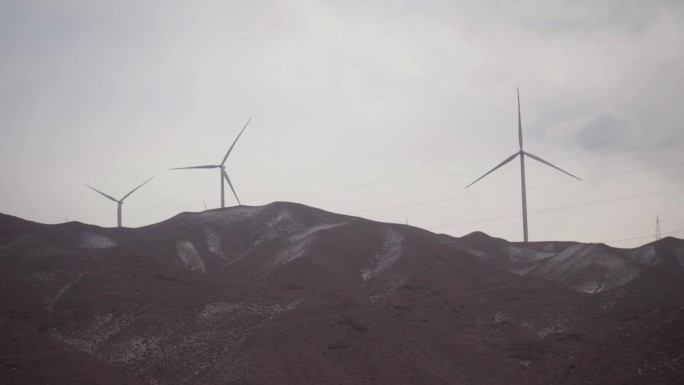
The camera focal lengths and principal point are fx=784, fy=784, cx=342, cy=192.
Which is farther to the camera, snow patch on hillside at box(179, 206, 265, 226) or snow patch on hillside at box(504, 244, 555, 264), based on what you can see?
snow patch on hillside at box(179, 206, 265, 226)

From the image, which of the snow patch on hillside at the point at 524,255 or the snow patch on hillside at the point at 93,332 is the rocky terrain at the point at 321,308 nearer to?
the snow patch on hillside at the point at 93,332

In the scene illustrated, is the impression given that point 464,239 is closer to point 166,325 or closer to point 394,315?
point 394,315

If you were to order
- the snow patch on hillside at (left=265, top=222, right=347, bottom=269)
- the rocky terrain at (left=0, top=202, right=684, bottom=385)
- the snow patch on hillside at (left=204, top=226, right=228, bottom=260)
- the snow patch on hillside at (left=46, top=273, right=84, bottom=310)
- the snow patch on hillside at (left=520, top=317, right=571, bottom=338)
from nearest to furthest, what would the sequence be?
the rocky terrain at (left=0, top=202, right=684, bottom=385), the snow patch on hillside at (left=46, top=273, right=84, bottom=310), the snow patch on hillside at (left=520, top=317, right=571, bottom=338), the snow patch on hillside at (left=265, top=222, right=347, bottom=269), the snow patch on hillside at (left=204, top=226, right=228, bottom=260)

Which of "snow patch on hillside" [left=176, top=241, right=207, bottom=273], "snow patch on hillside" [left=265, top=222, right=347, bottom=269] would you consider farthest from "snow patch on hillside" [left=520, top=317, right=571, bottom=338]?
"snow patch on hillside" [left=176, top=241, right=207, bottom=273]

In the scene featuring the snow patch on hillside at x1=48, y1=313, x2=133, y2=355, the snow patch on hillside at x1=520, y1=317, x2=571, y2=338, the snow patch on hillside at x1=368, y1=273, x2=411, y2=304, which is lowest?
the snow patch on hillside at x1=520, y1=317, x2=571, y2=338

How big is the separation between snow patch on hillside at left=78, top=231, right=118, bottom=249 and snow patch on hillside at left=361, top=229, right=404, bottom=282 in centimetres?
2155

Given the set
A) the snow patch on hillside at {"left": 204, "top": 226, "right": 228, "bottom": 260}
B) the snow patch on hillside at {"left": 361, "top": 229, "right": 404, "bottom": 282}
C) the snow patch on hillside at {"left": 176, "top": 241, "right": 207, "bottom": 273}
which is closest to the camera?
the snow patch on hillside at {"left": 361, "top": 229, "right": 404, "bottom": 282}

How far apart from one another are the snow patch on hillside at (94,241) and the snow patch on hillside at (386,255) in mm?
21546

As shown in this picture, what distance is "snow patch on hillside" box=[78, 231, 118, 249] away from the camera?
6494 cm

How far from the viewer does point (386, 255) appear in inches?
2835

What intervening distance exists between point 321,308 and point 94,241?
25.8 meters

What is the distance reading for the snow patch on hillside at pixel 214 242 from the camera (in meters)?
74.8

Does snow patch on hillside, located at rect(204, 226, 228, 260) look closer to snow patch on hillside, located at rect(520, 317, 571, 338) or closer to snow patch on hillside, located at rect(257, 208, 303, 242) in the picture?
snow patch on hillside, located at rect(257, 208, 303, 242)

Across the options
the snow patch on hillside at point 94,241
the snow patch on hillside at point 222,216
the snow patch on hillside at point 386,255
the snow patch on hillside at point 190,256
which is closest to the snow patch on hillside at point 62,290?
the snow patch on hillside at point 94,241
